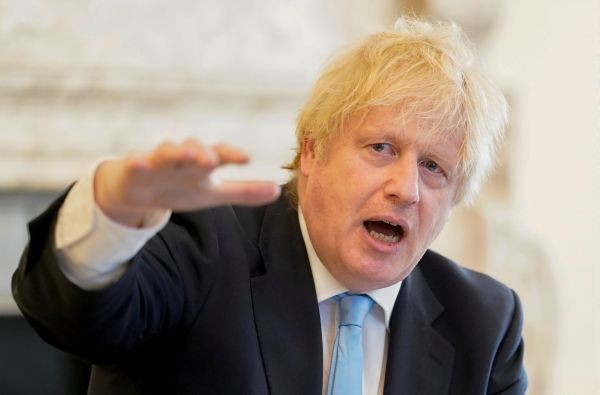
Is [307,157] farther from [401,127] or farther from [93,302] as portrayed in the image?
[93,302]

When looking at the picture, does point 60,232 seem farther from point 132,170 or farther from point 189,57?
point 189,57

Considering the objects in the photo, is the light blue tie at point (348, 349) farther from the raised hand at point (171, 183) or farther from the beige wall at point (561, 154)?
the beige wall at point (561, 154)

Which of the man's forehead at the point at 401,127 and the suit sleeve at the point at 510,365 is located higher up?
the man's forehead at the point at 401,127

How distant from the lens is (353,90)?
52.4 inches

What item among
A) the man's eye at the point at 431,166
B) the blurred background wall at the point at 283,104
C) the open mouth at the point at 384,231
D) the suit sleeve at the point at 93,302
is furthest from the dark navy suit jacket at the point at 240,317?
the blurred background wall at the point at 283,104

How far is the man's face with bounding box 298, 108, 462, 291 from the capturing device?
1288mm

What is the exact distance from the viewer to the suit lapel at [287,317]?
50.4 inches

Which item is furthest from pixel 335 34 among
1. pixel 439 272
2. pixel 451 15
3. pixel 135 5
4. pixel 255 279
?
→ pixel 255 279

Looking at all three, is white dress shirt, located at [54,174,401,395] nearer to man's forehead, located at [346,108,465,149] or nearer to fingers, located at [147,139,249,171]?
fingers, located at [147,139,249,171]

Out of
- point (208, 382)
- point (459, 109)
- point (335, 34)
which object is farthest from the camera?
point (335, 34)

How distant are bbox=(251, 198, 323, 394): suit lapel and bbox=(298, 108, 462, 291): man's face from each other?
0.15ft

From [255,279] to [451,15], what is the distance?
5.52ft

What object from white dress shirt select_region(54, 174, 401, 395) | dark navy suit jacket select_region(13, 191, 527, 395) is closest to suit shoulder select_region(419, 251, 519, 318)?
dark navy suit jacket select_region(13, 191, 527, 395)

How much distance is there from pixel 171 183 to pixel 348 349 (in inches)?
A: 21.4
